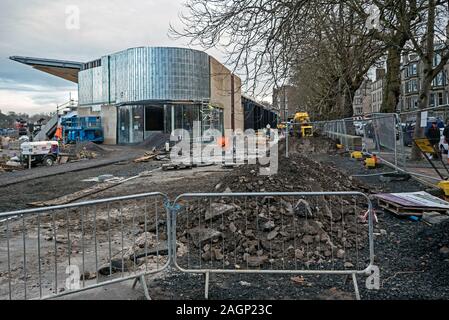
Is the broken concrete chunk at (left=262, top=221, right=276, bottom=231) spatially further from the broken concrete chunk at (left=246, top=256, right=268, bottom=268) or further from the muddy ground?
the muddy ground

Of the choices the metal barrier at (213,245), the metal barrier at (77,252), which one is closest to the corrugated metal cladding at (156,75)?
the metal barrier at (77,252)

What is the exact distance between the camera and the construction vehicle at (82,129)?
4021cm

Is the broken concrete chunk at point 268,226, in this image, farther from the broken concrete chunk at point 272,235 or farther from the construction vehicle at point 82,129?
the construction vehicle at point 82,129

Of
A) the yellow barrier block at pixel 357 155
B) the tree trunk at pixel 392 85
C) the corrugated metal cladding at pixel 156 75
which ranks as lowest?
the yellow barrier block at pixel 357 155

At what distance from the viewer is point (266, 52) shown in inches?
289

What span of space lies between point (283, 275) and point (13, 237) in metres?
4.92

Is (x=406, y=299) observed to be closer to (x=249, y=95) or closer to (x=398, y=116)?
(x=249, y=95)

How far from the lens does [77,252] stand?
6.02 meters

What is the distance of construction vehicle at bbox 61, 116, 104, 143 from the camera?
40.2 meters

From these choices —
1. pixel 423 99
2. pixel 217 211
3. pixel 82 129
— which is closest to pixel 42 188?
pixel 217 211

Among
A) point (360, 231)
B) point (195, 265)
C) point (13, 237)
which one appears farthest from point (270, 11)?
point (13, 237)

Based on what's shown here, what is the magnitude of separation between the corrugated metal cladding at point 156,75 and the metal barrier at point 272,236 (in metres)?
35.2

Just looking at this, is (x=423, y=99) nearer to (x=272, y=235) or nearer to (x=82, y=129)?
(x=272, y=235)
